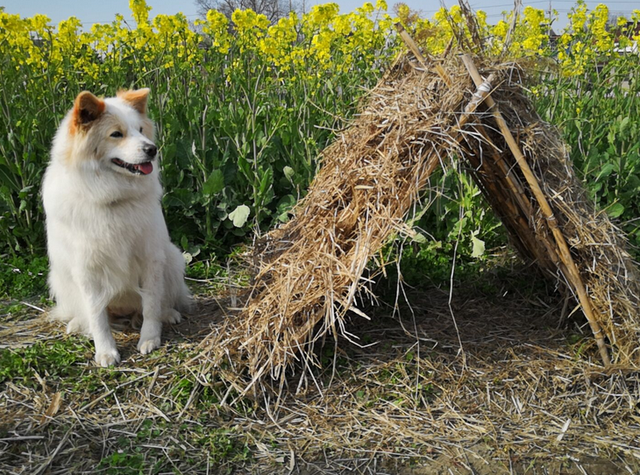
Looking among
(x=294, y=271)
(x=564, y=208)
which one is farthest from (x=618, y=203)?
(x=294, y=271)

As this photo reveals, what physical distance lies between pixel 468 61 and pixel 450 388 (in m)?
1.72

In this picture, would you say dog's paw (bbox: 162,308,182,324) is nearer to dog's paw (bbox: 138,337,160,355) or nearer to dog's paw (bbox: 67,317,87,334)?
dog's paw (bbox: 138,337,160,355)

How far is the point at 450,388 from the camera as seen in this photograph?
307 cm

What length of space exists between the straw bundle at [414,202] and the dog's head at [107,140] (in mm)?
1030

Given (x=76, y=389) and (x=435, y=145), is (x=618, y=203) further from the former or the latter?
(x=76, y=389)

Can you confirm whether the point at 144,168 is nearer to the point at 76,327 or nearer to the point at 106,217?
the point at 106,217

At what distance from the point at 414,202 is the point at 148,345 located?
1851mm

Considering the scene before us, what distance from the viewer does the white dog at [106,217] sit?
3060mm

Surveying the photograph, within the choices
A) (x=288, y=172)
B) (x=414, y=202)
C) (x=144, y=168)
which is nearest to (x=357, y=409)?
(x=414, y=202)

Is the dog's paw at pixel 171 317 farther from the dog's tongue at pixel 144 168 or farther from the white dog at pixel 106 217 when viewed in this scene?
the dog's tongue at pixel 144 168

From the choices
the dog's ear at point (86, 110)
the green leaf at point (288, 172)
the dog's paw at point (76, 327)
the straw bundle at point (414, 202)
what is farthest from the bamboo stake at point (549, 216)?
the dog's paw at point (76, 327)

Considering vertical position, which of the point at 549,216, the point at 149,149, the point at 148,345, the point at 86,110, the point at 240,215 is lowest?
the point at 148,345

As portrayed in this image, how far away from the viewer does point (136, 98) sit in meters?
3.31

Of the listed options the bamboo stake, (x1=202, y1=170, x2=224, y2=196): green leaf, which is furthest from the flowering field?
the bamboo stake
